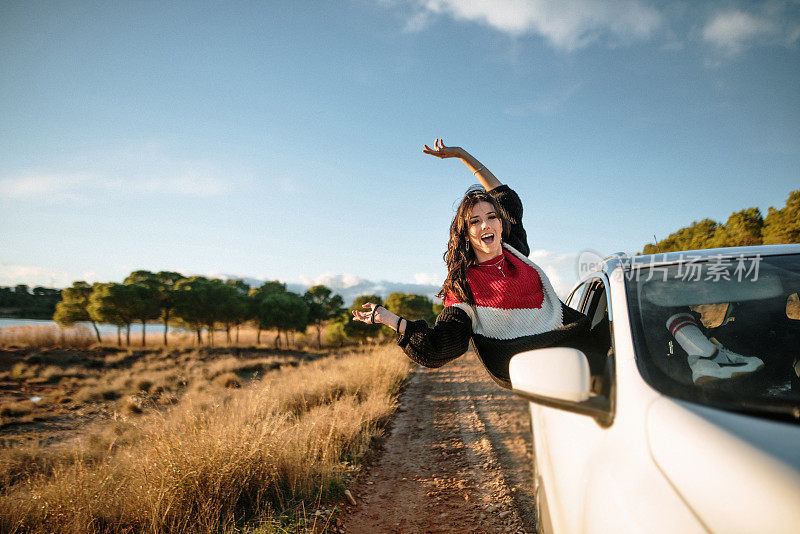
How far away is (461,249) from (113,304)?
160 feet

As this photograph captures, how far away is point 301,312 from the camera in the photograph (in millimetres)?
46875

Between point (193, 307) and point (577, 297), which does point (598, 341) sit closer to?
point (577, 297)

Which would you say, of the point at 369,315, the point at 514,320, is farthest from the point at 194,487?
the point at 514,320

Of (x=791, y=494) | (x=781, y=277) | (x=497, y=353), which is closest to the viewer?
(x=791, y=494)

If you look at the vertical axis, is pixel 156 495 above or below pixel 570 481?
below

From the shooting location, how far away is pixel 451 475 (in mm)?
4297

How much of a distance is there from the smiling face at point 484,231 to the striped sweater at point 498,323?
0.24 ft

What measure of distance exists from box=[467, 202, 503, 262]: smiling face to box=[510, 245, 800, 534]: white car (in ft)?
2.22

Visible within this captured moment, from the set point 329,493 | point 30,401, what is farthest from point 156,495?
point 30,401

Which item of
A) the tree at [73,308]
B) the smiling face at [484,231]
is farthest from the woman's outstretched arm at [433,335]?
the tree at [73,308]

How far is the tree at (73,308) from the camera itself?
41.9 metres

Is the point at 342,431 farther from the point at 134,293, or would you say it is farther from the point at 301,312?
the point at 134,293

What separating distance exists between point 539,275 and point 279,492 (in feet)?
10.1

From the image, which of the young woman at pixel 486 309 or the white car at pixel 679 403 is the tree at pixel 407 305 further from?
the white car at pixel 679 403
